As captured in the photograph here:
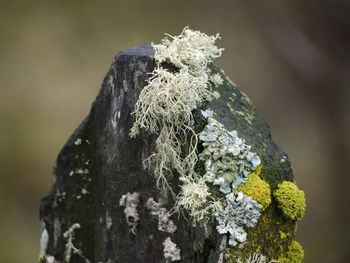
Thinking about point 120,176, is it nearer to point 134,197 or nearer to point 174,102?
point 134,197

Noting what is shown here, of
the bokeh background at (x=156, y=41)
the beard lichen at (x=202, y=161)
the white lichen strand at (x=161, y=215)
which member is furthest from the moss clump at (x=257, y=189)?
the bokeh background at (x=156, y=41)

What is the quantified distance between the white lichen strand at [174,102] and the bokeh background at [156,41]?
307 cm

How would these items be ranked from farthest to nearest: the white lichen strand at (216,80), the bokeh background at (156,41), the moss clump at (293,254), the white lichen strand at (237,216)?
the bokeh background at (156,41)
the white lichen strand at (216,80)
the moss clump at (293,254)
the white lichen strand at (237,216)

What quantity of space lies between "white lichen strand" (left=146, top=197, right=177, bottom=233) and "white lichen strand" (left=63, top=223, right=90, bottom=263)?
43 centimetres

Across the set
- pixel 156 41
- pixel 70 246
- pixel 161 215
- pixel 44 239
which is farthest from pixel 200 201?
pixel 156 41

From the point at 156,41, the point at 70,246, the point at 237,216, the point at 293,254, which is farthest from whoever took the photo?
the point at 156,41

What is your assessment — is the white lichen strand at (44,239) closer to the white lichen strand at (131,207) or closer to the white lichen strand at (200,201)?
the white lichen strand at (131,207)

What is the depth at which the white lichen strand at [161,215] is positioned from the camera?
1.83 metres

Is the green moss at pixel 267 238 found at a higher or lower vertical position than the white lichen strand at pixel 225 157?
lower

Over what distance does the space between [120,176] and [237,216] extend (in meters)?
0.51

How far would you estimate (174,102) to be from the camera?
5.65 feet

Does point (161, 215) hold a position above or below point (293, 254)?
above

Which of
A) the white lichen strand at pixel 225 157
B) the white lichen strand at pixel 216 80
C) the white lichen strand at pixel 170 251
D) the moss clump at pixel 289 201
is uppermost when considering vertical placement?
the white lichen strand at pixel 216 80

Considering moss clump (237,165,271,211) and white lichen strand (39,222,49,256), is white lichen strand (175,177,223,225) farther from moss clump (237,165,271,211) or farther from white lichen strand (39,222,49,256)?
white lichen strand (39,222,49,256)
